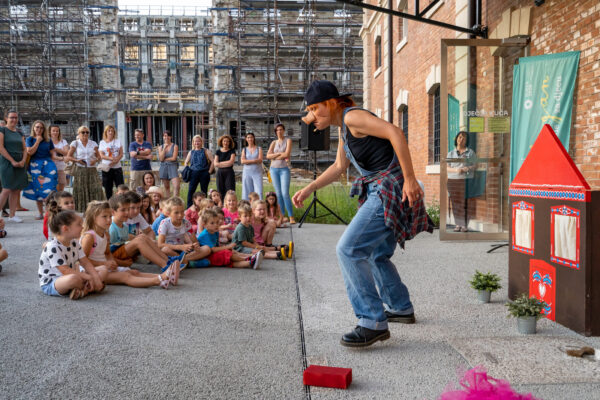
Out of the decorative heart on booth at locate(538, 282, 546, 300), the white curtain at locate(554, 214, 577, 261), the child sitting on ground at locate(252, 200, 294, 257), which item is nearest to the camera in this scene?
the white curtain at locate(554, 214, 577, 261)

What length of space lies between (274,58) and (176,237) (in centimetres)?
3068

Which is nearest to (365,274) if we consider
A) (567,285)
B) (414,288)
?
(567,285)

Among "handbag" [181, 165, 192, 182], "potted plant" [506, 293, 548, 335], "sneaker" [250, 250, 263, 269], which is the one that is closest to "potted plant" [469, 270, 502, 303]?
"potted plant" [506, 293, 548, 335]

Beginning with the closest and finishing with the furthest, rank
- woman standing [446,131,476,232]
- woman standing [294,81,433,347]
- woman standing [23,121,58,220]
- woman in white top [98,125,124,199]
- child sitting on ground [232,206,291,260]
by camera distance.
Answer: woman standing [294,81,433,347] → child sitting on ground [232,206,291,260] → woman standing [446,131,476,232] → woman standing [23,121,58,220] → woman in white top [98,125,124,199]

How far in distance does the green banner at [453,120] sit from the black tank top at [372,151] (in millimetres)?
5355

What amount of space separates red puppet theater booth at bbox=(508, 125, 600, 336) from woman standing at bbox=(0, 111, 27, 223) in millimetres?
8489

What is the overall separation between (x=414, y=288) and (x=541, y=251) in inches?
58.0

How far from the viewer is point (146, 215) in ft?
27.7

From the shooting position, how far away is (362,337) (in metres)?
3.65

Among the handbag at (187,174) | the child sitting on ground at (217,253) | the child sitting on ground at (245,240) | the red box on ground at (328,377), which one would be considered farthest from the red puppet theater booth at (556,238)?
the handbag at (187,174)

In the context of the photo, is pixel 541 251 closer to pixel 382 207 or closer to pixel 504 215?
pixel 382 207

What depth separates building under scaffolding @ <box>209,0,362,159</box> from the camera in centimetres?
3572

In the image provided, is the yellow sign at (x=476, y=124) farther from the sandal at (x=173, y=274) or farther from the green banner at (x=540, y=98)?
the sandal at (x=173, y=274)

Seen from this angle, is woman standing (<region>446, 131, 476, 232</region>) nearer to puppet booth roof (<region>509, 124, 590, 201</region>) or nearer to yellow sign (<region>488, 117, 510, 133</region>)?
yellow sign (<region>488, 117, 510, 133</region>)
